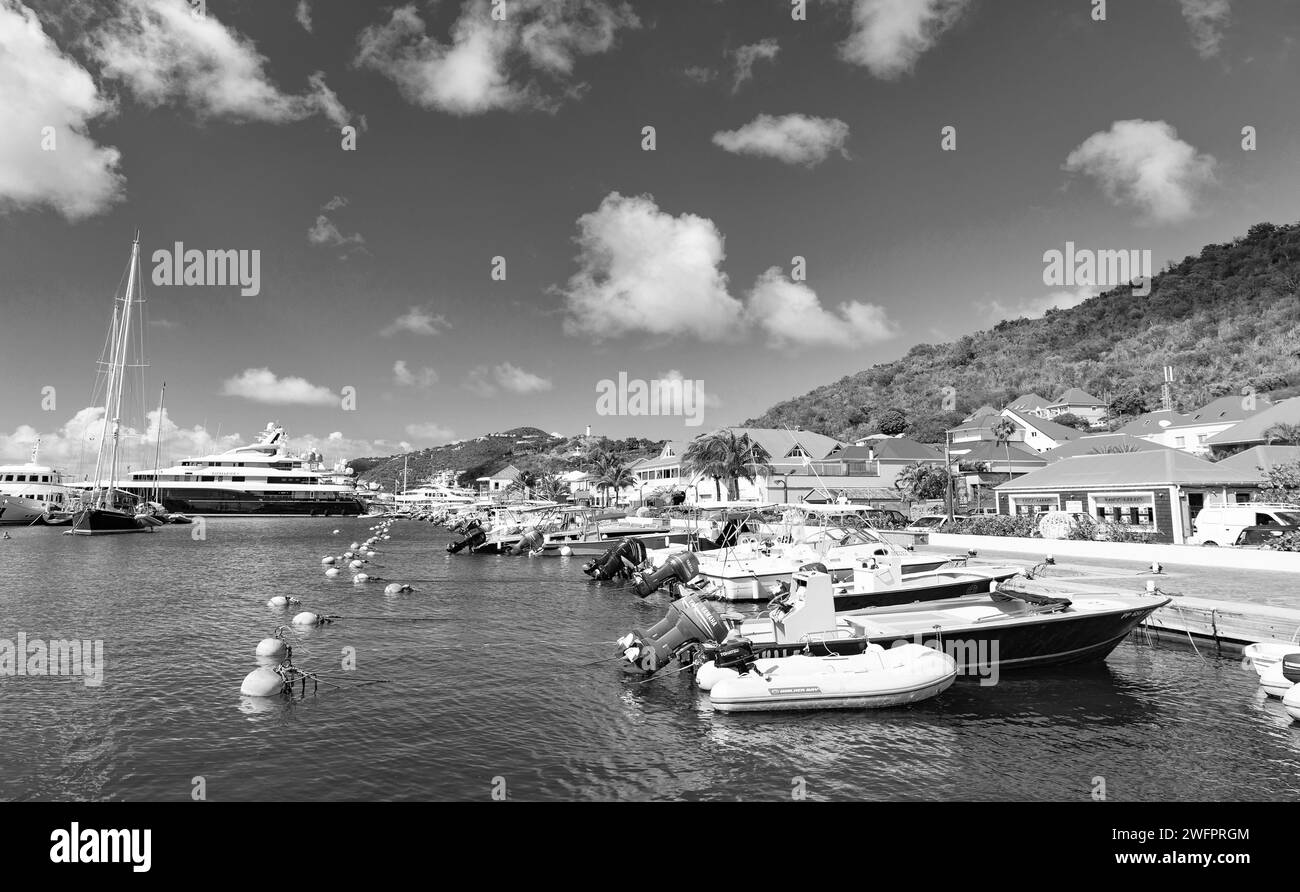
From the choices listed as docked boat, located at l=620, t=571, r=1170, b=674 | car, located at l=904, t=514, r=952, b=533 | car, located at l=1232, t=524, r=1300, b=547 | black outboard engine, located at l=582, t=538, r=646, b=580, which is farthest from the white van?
black outboard engine, located at l=582, t=538, r=646, b=580

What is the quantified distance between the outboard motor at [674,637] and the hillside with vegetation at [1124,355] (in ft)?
307

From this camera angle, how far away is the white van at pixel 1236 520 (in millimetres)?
31031

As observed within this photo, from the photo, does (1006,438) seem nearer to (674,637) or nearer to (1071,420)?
(1071,420)

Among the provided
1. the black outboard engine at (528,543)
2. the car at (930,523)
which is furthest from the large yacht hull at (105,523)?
the car at (930,523)

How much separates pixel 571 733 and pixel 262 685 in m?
7.66

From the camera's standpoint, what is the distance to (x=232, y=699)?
50.2 feet

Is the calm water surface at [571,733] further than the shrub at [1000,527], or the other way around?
the shrub at [1000,527]

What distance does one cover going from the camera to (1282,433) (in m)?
41.3

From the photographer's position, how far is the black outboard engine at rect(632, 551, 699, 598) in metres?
29.5

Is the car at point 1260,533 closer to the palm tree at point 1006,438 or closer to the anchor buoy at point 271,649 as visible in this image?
the palm tree at point 1006,438
